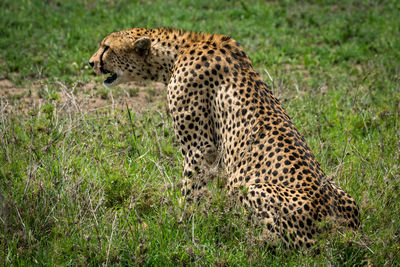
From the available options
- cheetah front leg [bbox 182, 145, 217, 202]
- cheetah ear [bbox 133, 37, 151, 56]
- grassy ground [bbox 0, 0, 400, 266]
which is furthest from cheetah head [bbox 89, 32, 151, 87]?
cheetah front leg [bbox 182, 145, 217, 202]

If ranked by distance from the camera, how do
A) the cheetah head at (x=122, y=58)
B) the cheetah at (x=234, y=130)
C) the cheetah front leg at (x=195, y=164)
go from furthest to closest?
the cheetah head at (x=122, y=58) → the cheetah front leg at (x=195, y=164) → the cheetah at (x=234, y=130)

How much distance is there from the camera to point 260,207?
130 inches

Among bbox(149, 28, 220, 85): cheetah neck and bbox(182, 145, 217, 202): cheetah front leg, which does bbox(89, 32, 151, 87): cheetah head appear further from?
bbox(182, 145, 217, 202): cheetah front leg

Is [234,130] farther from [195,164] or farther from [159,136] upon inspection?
[159,136]

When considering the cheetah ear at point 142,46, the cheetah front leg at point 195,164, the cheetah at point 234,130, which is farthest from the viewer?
the cheetah ear at point 142,46

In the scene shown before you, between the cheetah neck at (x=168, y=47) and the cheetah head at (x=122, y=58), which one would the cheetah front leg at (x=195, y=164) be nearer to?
the cheetah neck at (x=168, y=47)

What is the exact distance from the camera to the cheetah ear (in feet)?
13.8

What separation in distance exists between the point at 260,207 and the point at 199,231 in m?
0.47

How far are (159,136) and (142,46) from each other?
44.2 inches

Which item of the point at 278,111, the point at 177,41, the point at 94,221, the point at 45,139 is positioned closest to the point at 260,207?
the point at 278,111

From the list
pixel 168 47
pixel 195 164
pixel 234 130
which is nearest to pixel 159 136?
pixel 168 47

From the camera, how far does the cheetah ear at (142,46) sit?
Answer: 4.20 meters

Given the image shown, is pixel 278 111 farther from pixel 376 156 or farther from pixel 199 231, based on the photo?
pixel 376 156

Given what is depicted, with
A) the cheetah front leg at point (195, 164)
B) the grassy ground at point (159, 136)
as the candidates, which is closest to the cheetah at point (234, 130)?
the cheetah front leg at point (195, 164)
